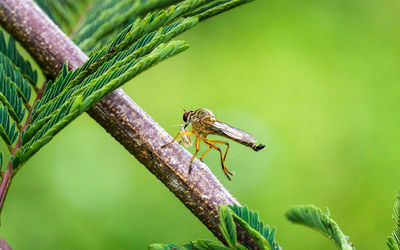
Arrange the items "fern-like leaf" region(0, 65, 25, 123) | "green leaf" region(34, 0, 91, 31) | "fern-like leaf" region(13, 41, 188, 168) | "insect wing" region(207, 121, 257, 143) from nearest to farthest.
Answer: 1. "fern-like leaf" region(13, 41, 188, 168)
2. "fern-like leaf" region(0, 65, 25, 123)
3. "insect wing" region(207, 121, 257, 143)
4. "green leaf" region(34, 0, 91, 31)

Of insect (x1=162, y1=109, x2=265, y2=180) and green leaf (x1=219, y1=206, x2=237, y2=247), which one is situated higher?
insect (x1=162, y1=109, x2=265, y2=180)

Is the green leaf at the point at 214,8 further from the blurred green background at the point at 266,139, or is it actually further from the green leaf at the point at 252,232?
the blurred green background at the point at 266,139

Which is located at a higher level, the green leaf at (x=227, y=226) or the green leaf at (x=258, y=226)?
the green leaf at (x=258, y=226)

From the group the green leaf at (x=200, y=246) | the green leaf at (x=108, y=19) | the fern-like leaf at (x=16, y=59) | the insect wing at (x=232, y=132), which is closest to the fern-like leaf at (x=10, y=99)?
the fern-like leaf at (x=16, y=59)

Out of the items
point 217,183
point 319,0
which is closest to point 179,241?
point 217,183

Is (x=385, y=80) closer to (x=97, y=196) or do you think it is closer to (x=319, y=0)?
(x=319, y=0)

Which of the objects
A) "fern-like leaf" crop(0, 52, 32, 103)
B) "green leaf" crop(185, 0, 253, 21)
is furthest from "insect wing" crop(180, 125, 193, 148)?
"fern-like leaf" crop(0, 52, 32, 103)

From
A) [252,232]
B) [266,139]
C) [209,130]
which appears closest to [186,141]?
[209,130]

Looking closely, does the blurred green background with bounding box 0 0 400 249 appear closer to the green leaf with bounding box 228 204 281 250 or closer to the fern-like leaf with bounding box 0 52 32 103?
the fern-like leaf with bounding box 0 52 32 103
